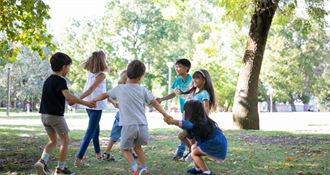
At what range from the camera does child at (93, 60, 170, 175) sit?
4457 millimetres

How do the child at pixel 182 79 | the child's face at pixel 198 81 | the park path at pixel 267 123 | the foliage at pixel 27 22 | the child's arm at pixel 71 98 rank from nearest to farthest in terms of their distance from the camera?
1. the child's arm at pixel 71 98
2. the child's face at pixel 198 81
3. the child at pixel 182 79
4. the foliage at pixel 27 22
5. the park path at pixel 267 123

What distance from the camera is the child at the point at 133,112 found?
4457mm

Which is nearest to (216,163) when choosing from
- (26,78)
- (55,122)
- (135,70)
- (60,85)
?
(135,70)

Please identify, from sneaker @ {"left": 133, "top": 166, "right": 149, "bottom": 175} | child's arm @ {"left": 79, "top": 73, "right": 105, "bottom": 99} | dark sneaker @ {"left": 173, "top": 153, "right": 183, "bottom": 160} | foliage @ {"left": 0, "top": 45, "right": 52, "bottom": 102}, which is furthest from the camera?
foliage @ {"left": 0, "top": 45, "right": 52, "bottom": 102}

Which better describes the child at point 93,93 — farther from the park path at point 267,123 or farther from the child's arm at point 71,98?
the park path at point 267,123

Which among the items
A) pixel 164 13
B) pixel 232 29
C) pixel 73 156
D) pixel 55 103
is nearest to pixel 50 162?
pixel 73 156

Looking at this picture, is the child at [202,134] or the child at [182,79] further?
the child at [182,79]

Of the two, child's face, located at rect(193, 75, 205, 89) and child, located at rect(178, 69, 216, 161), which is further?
child's face, located at rect(193, 75, 205, 89)

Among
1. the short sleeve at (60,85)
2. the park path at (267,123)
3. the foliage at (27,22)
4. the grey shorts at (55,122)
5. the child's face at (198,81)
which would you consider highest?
the foliage at (27,22)

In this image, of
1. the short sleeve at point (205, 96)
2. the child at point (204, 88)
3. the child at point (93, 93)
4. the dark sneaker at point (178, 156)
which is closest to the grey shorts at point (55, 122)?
the child at point (93, 93)

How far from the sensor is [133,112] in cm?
452

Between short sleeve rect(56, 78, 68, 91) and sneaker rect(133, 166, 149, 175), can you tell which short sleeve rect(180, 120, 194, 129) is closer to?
sneaker rect(133, 166, 149, 175)

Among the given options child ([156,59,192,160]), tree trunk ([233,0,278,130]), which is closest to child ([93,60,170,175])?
child ([156,59,192,160])

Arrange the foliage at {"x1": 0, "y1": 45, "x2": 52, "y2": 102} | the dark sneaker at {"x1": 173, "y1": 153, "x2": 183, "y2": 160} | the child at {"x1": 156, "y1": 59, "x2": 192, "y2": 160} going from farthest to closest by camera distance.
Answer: the foliage at {"x1": 0, "y1": 45, "x2": 52, "y2": 102} → the dark sneaker at {"x1": 173, "y1": 153, "x2": 183, "y2": 160} → the child at {"x1": 156, "y1": 59, "x2": 192, "y2": 160}
